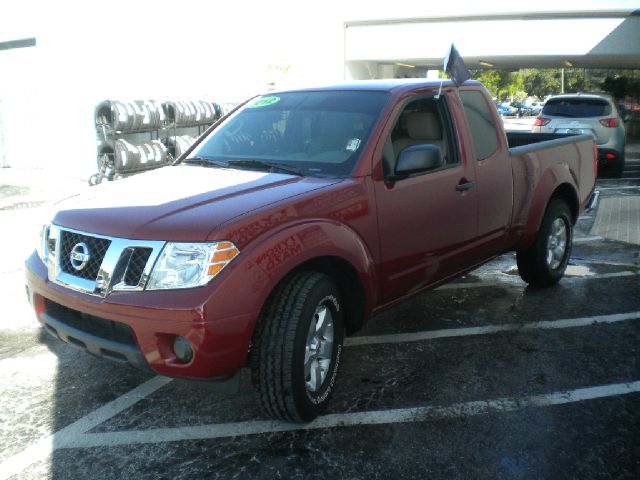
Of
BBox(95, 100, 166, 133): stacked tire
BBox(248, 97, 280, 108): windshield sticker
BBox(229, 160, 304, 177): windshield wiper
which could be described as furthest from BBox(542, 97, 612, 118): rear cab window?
BBox(229, 160, 304, 177): windshield wiper

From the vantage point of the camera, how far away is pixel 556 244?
600cm

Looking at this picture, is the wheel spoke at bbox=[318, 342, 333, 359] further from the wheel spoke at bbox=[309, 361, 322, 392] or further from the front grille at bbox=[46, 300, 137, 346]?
the front grille at bbox=[46, 300, 137, 346]

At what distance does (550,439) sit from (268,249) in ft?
5.72

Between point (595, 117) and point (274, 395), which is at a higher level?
point (595, 117)

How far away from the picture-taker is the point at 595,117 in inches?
539

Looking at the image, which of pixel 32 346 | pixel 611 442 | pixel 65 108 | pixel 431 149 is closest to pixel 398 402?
pixel 611 442

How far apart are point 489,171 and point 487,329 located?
119 cm

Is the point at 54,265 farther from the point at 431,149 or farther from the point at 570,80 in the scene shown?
the point at 570,80

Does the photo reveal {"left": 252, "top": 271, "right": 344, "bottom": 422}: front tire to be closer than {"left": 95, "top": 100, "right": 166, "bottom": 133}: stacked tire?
Yes

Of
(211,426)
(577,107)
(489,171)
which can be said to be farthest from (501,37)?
(211,426)

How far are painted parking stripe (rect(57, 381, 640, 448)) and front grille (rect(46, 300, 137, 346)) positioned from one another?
1.96ft

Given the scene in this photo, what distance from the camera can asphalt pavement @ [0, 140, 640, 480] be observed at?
3.13 m

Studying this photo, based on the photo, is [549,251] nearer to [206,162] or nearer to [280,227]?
[206,162]

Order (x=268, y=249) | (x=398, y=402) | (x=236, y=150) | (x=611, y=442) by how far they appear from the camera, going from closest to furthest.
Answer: (x=268, y=249) < (x=611, y=442) < (x=398, y=402) < (x=236, y=150)
